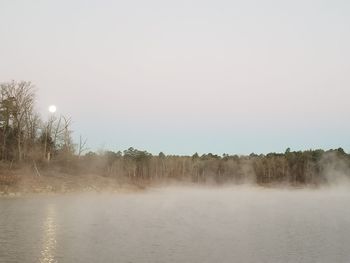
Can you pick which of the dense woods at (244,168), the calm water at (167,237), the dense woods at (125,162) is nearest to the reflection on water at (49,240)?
the calm water at (167,237)

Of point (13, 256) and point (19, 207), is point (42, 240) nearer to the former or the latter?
point (13, 256)

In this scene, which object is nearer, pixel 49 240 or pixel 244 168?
pixel 49 240

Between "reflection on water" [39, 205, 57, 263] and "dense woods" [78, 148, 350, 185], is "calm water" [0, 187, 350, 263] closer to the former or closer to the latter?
"reflection on water" [39, 205, 57, 263]

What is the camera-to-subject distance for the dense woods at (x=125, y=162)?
287 ft

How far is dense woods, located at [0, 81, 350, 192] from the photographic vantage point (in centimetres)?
8750

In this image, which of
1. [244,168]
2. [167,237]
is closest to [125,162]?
[244,168]

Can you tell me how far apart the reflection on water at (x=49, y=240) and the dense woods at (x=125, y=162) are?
109 feet

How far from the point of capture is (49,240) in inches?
1083

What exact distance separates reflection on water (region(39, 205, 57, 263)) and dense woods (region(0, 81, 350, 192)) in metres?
33.2

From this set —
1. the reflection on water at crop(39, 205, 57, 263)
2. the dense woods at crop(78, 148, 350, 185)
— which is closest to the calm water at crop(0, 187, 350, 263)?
the reflection on water at crop(39, 205, 57, 263)

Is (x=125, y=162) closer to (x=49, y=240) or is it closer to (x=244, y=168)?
(x=244, y=168)

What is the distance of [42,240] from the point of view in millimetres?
27484

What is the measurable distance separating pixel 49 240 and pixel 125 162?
393 feet

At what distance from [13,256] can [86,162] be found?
273ft
